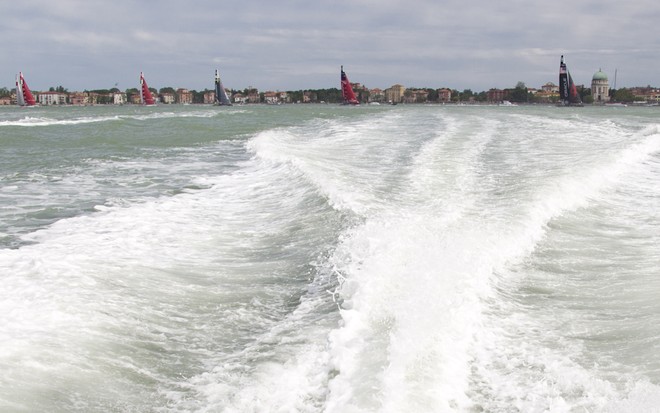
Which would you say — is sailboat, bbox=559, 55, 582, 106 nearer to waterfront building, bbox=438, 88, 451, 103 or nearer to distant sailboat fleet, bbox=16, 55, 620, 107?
distant sailboat fleet, bbox=16, 55, 620, 107

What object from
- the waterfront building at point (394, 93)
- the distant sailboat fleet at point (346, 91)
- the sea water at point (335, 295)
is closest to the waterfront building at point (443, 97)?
the waterfront building at point (394, 93)

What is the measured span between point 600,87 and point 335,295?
162984 millimetres

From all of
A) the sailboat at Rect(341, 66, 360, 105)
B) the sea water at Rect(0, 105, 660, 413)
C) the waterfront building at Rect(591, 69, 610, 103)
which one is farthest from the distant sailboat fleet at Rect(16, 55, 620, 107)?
the sea water at Rect(0, 105, 660, 413)

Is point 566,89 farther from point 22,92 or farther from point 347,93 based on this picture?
point 22,92

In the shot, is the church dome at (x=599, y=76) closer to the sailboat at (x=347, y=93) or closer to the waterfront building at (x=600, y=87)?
the waterfront building at (x=600, y=87)

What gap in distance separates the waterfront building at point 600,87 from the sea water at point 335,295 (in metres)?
154

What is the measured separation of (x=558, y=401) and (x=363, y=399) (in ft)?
3.16

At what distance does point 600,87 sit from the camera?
15288 cm

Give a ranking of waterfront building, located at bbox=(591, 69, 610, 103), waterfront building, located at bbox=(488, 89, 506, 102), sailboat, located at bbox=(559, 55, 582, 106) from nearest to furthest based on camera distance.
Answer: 1. sailboat, located at bbox=(559, 55, 582, 106)
2. waterfront building, located at bbox=(591, 69, 610, 103)
3. waterfront building, located at bbox=(488, 89, 506, 102)

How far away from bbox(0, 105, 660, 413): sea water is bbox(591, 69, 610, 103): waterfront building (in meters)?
154

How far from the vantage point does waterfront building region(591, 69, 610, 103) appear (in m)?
152

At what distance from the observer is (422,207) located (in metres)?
8.05

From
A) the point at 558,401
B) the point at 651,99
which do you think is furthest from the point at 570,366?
the point at 651,99

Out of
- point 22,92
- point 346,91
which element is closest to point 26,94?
point 22,92
